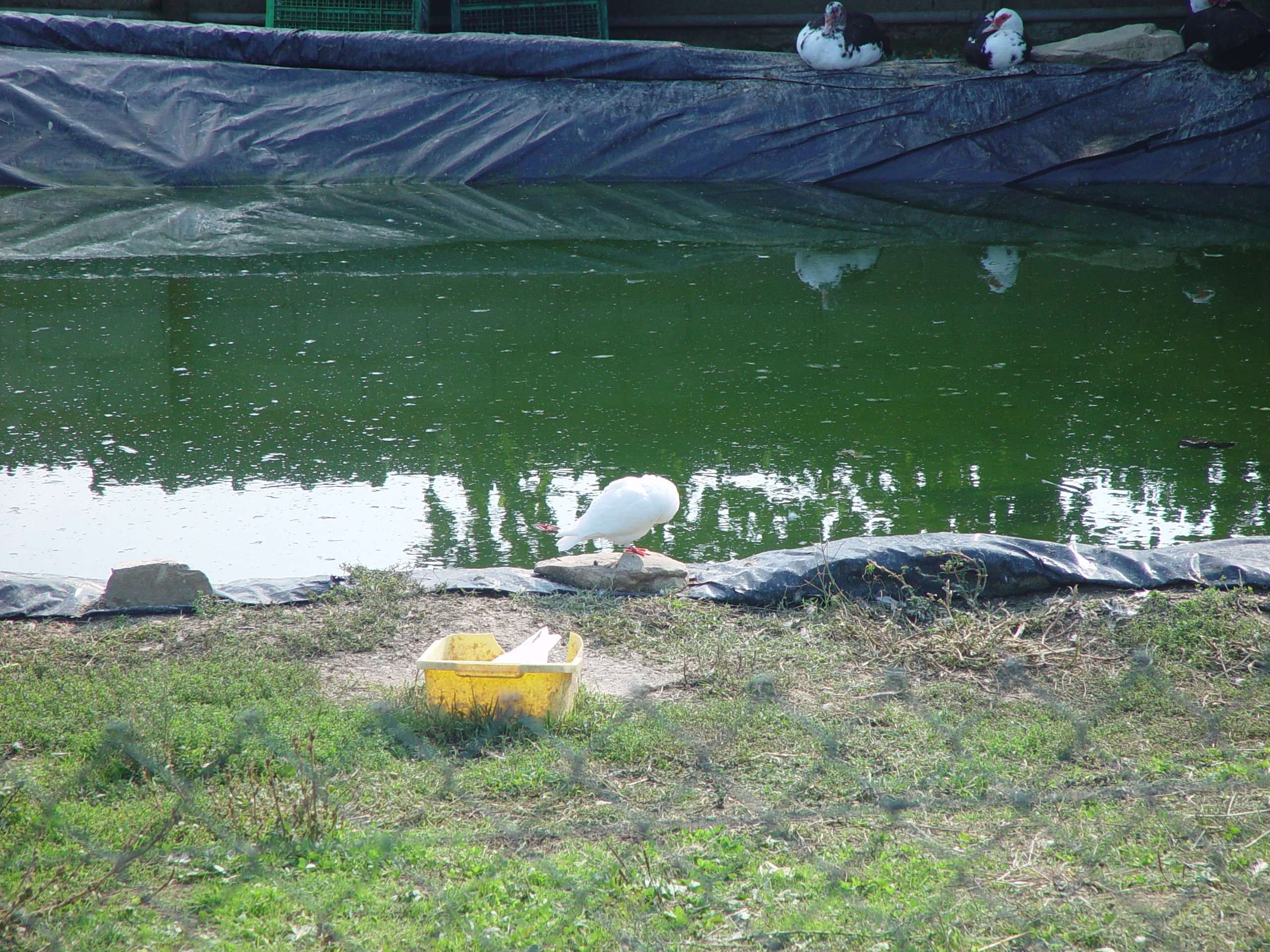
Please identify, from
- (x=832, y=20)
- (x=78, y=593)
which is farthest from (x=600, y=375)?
(x=832, y=20)

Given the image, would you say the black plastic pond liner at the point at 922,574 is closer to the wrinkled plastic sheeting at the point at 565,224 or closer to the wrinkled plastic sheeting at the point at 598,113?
the wrinkled plastic sheeting at the point at 565,224

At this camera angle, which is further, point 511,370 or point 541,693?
point 511,370

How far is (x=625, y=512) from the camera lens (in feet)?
10.4

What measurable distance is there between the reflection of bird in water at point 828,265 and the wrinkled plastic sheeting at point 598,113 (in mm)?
2200

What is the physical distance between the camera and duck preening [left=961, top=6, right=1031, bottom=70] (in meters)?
9.03

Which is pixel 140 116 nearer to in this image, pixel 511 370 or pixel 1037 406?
pixel 511 370

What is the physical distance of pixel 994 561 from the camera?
318cm

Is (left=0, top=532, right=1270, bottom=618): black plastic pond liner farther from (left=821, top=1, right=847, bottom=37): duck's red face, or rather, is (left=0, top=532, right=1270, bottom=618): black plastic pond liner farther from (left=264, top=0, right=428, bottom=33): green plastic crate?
(left=264, top=0, right=428, bottom=33): green plastic crate

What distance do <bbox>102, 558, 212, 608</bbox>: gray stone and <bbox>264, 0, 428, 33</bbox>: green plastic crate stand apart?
849 cm

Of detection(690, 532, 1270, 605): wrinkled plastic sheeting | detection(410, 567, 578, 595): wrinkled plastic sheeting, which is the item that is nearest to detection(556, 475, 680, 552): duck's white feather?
detection(410, 567, 578, 595): wrinkled plastic sheeting

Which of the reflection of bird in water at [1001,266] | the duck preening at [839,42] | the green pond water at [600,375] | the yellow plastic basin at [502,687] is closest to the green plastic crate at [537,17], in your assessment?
the duck preening at [839,42]

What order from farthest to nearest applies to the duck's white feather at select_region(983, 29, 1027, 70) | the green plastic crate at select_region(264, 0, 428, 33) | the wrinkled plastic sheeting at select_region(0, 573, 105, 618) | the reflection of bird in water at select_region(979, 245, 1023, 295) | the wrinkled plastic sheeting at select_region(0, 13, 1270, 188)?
the green plastic crate at select_region(264, 0, 428, 33), the duck's white feather at select_region(983, 29, 1027, 70), the wrinkled plastic sheeting at select_region(0, 13, 1270, 188), the reflection of bird in water at select_region(979, 245, 1023, 295), the wrinkled plastic sheeting at select_region(0, 573, 105, 618)

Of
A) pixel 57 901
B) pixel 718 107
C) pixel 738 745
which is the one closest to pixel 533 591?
pixel 738 745

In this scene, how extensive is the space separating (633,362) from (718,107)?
475 cm
